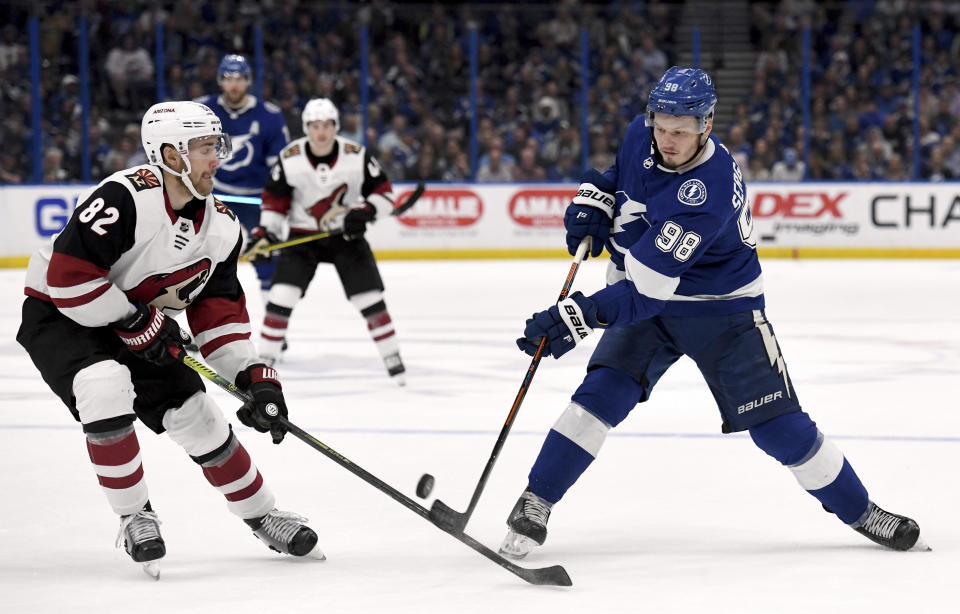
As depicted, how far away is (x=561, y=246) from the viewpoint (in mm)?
10617

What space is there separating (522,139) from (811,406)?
651cm

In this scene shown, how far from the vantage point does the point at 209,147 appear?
2.77 meters

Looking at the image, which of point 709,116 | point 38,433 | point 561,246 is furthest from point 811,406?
point 561,246

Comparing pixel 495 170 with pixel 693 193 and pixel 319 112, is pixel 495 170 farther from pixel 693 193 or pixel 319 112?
pixel 693 193

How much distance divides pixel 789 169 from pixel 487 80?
2858 mm

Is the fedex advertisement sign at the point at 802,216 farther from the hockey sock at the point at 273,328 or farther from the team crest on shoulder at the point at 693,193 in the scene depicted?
the team crest on shoulder at the point at 693,193

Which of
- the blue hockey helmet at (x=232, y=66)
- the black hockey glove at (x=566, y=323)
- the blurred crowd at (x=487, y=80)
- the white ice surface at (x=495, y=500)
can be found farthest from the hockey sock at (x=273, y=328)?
the blurred crowd at (x=487, y=80)

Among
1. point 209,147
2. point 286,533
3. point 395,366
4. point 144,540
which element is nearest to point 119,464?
point 144,540

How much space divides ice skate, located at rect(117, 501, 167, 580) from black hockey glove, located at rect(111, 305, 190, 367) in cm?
34

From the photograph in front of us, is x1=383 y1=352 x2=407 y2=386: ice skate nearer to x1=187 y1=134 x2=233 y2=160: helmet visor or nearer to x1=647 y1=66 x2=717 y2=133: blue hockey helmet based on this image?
x1=187 y1=134 x2=233 y2=160: helmet visor

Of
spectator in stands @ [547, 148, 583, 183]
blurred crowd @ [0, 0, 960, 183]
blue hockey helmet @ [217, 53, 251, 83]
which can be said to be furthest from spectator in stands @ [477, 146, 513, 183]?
blue hockey helmet @ [217, 53, 251, 83]

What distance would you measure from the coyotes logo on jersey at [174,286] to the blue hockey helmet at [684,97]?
1.04 metres

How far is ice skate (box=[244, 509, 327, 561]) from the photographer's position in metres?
2.81

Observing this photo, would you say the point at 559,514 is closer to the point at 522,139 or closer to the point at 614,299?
the point at 614,299
